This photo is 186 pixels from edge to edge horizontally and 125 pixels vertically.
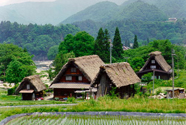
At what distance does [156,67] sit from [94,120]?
37867 mm

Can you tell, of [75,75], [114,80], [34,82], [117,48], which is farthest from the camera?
[117,48]

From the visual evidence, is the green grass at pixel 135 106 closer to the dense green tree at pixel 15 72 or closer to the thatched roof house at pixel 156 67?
the dense green tree at pixel 15 72

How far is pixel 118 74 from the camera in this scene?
76.2ft

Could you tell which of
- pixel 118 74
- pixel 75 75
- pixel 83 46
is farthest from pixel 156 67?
pixel 118 74

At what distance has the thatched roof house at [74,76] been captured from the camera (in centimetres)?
3528

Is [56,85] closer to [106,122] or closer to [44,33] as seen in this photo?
[106,122]

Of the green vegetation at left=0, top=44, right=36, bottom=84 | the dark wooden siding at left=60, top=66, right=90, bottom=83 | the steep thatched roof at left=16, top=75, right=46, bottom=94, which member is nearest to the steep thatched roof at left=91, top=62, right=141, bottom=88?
the dark wooden siding at left=60, top=66, right=90, bottom=83

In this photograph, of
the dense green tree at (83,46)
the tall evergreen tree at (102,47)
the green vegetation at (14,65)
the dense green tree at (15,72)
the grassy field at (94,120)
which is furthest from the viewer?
the dense green tree at (83,46)

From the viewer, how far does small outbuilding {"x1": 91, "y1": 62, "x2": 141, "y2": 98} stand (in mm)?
21719

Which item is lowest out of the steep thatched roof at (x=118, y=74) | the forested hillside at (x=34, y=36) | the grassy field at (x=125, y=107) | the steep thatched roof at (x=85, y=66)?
the grassy field at (x=125, y=107)

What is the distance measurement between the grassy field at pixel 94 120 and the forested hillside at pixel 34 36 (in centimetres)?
14808

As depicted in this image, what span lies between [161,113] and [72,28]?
18785 centimetres

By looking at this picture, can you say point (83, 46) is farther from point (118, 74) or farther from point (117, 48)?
point (118, 74)

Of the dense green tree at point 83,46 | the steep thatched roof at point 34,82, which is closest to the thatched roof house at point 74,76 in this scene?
the steep thatched roof at point 34,82
